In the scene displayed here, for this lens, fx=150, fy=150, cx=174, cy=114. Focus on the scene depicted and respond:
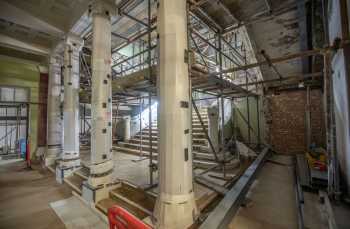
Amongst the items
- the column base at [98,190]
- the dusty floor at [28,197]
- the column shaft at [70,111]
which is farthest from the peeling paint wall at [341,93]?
the column shaft at [70,111]

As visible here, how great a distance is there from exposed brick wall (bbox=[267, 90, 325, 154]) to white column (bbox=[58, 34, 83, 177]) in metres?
7.61

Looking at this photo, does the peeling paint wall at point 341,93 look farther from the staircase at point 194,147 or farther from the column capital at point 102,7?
the column capital at point 102,7

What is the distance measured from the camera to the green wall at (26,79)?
6340 millimetres

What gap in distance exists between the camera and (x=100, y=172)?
10.5ft

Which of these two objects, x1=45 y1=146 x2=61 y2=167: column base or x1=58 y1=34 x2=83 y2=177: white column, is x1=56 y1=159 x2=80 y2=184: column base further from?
x1=45 y1=146 x2=61 y2=167: column base

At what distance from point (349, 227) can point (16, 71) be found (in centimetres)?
1080

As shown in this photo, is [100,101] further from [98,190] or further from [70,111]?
[70,111]

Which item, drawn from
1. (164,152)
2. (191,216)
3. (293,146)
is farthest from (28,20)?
(293,146)

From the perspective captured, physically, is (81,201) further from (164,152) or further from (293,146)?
(293,146)

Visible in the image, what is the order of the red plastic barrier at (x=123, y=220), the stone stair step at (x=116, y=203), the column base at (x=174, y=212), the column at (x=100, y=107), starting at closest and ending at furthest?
the red plastic barrier at (x=123, y=220)
the column base at (x=174, y=212)
the stone stair step at (x=116, y=203)
the column at (x=100, y=107)

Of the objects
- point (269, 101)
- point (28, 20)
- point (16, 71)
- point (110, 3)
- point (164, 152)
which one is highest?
point (28, 20)

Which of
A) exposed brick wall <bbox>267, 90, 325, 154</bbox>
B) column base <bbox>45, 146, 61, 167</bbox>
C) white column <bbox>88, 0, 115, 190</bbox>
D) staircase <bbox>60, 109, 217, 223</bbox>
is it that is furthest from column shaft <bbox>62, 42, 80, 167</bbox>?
exposed brick wall <bbox>267, 90, 325, 154</bbox>

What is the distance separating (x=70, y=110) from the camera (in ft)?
16.0

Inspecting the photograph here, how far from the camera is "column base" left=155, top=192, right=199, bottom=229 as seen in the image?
197 cm
